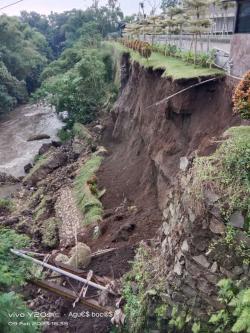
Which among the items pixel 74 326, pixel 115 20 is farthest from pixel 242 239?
pixel 115 20

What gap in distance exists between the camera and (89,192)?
19953 millimetres

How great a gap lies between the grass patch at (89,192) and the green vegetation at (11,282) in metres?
7.50

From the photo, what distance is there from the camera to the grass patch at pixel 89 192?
17.9 metres

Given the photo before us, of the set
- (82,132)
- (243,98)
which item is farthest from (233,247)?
(82,132)

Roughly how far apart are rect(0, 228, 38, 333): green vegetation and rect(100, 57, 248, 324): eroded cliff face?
2821 mm

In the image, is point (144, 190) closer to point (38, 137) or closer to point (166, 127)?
point (166, 127)

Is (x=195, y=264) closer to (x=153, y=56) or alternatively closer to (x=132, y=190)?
(x=132, y=190)

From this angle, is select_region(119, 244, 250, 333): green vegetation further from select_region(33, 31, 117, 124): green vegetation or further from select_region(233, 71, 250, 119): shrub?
select_region(33, 31, 117, 124): green vegetation

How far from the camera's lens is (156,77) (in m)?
21.1

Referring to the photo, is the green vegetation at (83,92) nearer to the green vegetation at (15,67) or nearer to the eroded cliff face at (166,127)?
the eroded cliff face at (166,127)

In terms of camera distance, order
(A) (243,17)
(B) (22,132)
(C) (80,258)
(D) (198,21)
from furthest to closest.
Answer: (B) (22,132) < (D) (198,21) < (C) (80,258) < (A) (243,17)

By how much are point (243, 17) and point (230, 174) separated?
22.4 feet

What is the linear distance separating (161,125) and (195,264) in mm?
10550

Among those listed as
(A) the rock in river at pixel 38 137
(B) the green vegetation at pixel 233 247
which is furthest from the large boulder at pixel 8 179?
(B) the green vegetation at pixel 233 247
